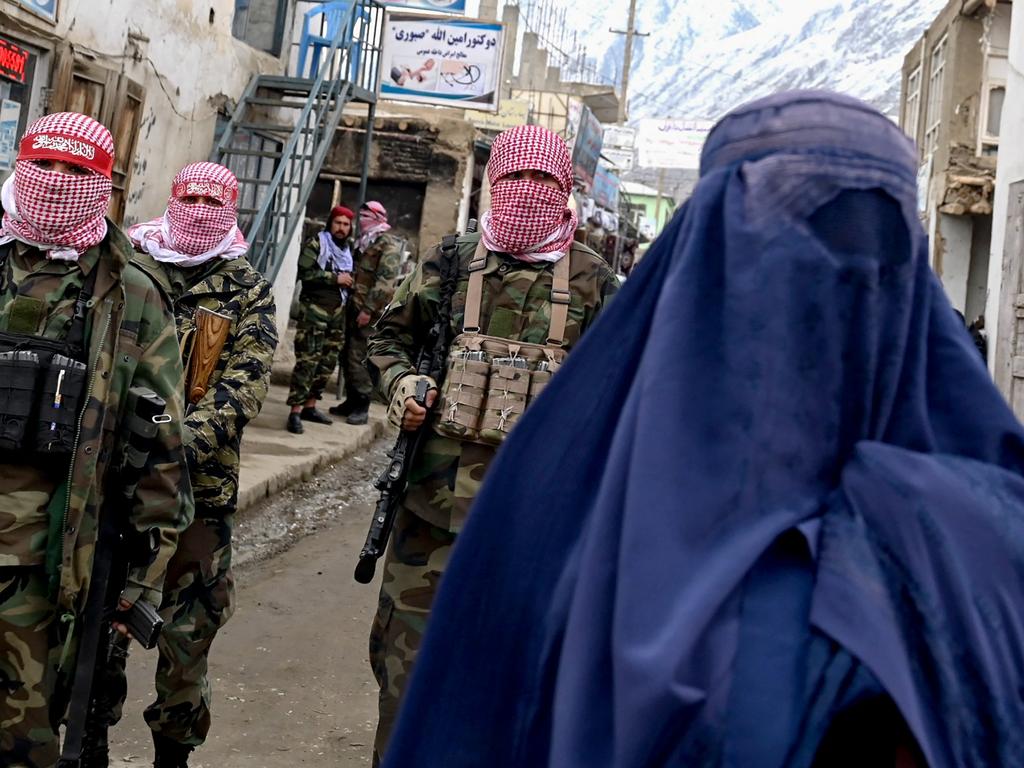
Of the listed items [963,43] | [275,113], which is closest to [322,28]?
[275,113]

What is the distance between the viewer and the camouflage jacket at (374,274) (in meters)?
11.1

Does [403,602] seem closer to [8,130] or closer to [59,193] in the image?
[59,193]

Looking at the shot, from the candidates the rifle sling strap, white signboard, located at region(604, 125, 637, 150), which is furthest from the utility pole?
the rifle sling strap

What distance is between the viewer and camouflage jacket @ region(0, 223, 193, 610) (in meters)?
2.95

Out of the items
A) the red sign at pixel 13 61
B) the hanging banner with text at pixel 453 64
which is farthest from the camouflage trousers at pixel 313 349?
the hanging banner with text at pixel 453 64

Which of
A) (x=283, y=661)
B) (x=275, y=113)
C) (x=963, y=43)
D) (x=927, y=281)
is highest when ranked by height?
(x=963, y=43)

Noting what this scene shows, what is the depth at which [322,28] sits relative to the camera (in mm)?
12156

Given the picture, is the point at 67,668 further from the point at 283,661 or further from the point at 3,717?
the point at 283,661

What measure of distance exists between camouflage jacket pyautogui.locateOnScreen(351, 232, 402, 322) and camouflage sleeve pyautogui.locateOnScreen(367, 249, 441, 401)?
724cm

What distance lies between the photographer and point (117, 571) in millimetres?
3213

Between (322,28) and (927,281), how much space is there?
11.4m

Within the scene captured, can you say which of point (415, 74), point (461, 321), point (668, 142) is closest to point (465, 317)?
point (461, 321)

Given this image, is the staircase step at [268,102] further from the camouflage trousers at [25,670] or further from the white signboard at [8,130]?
the camouflage trousers at [25,670]

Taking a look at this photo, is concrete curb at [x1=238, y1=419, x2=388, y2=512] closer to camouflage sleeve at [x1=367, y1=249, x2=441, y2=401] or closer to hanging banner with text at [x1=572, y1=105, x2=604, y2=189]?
camouflage sleeve at [x1=367, y1=249, x2=441, y2=401]
